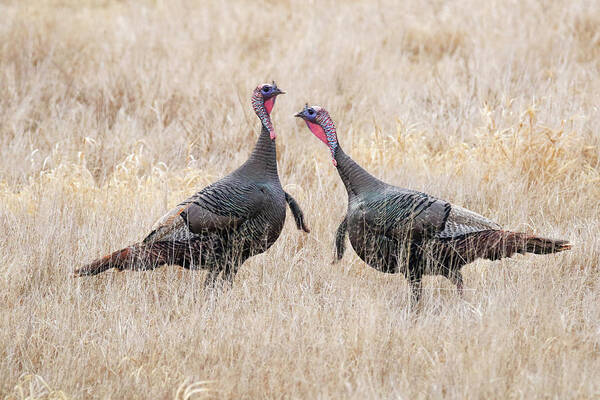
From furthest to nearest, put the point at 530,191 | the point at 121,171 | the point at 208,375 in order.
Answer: the point at 121,171 → the point at 530,191 → the point at 208,375

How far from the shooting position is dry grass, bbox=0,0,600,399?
3270 mm

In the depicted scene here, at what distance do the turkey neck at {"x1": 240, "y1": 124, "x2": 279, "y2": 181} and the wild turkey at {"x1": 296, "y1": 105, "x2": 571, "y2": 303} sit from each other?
0.59 meters

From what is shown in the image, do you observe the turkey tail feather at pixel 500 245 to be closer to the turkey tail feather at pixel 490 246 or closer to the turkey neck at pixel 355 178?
the turkey tail feather at pixel 490 246

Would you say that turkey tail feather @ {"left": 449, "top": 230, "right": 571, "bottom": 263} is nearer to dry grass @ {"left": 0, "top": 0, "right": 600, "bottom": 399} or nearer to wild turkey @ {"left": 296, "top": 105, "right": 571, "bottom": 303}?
wild turkey @ {"left": 296, "top": 105, "right": 571, "bottom": 303}

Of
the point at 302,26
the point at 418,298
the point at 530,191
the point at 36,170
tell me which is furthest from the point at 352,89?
the point at 418,298

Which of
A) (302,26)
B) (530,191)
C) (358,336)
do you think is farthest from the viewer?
(302,26)

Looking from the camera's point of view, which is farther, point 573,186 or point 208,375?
point 573,186

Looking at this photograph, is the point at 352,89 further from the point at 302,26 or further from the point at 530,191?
the point at 530,191

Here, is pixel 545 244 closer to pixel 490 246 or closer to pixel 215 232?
pixel 490 246

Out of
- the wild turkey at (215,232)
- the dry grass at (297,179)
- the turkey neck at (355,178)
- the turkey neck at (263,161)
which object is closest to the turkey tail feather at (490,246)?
the dry grass at (297,179)

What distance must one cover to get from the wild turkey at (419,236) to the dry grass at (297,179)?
0.23 meters

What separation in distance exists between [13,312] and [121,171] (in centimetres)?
235

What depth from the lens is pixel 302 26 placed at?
945 centimetres

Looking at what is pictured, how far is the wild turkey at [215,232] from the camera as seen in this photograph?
411 centimetres
